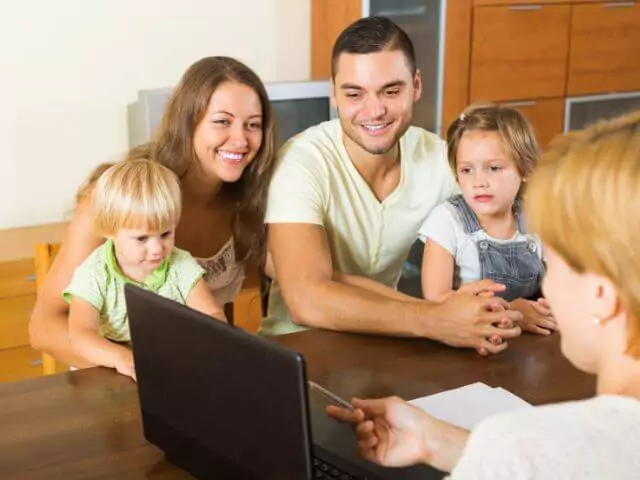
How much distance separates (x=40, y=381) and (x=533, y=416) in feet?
3.13

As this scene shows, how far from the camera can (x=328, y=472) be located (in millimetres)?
1325

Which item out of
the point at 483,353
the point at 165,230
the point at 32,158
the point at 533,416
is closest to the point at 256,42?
the point at 32,158

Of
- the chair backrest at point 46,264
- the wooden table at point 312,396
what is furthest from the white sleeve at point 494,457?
the chair backrest at point 46,264

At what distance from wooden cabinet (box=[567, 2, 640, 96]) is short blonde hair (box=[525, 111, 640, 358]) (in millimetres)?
3123

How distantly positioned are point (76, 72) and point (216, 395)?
7.46 ft

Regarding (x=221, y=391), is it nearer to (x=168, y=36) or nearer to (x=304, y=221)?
(x=304, y=221)

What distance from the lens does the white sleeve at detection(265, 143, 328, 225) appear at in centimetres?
204

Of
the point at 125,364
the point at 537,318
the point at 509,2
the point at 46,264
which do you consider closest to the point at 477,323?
the point at 537,318

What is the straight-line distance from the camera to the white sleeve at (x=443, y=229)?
6.85 feet

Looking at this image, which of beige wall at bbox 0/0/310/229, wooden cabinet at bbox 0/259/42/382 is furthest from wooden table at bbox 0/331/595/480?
beige wall at bbox 0/0/310/229

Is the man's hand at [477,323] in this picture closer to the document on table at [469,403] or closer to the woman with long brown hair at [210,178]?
the document on table at [469,403]

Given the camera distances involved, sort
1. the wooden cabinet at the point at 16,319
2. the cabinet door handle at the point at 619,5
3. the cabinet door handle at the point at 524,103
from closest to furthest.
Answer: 1. the wooden cabinet at the point at 16,319
2. the cabinet door handle at the point at 524,103
3. the cabinet door handle at the point at 619,5

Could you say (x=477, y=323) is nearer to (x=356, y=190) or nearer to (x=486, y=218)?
(x=486, y=218)

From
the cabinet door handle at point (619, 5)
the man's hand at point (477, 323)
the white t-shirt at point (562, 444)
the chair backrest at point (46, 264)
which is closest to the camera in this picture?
the white t-shirt at point (562, 444)
